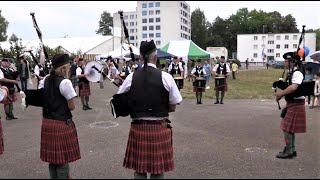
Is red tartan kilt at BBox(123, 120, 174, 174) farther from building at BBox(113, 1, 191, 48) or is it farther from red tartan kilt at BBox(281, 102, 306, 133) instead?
building at BBox(113, 1, 191, 48)

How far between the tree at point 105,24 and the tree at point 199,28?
24.1 metres

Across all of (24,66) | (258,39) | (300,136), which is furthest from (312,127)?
(258,39)

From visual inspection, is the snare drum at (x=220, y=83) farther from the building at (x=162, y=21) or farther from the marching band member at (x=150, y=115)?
the building at (x=162, y=21)

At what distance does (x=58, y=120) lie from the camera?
12.7 feet

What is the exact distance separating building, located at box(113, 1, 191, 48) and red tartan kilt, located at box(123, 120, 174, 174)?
8284cm

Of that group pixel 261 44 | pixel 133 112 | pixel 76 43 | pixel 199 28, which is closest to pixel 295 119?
pixel 133 112

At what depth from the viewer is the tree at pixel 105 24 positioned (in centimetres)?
10244

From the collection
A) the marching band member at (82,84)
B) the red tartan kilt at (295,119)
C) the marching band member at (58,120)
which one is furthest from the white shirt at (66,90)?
the marching band member at (82,84)

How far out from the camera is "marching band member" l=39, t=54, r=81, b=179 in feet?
12.3

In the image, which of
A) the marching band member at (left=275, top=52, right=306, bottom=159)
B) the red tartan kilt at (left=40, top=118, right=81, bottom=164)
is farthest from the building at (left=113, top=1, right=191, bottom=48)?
the red tartan kilt at (left=40, top=118, right=81, bottom=164)

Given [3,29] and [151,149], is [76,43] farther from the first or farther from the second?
[151,149]

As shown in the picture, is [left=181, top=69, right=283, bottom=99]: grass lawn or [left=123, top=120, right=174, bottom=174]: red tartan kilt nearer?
[left=123, top=120, right=174, bottom=174]: red tartan kilt

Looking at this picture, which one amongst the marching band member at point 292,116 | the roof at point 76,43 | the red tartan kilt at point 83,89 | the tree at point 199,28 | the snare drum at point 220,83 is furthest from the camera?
the tree at point 199,28

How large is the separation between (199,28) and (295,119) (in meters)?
88.3
